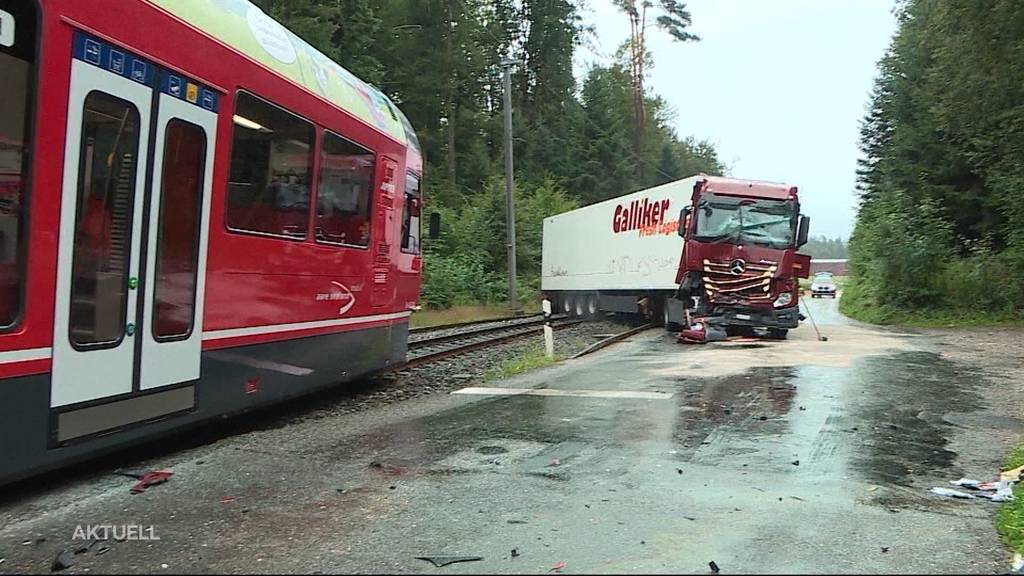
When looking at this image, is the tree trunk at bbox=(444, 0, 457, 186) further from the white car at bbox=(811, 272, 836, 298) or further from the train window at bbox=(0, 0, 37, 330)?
the train window at bbox=(0, 0, 37, 330)

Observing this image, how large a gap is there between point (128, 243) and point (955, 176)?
30363 millimetres

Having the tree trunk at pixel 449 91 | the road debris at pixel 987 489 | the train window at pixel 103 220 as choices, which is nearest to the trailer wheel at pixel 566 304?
the tree trunk at pixel 449 91

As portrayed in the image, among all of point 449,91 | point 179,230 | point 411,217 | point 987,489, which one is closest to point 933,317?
point 411,217

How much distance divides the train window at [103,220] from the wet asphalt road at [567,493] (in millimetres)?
1133

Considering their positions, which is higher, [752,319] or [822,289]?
[822,289]

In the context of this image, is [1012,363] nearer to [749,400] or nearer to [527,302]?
[749,400]

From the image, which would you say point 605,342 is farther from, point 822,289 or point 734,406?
point 822,289

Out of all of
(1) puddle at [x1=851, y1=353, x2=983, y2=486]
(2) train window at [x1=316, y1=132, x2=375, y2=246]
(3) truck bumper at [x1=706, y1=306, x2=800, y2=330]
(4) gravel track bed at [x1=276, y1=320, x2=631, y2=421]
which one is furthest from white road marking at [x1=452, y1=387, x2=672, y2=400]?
(3) truck bumper at [x1=706, y1=306, x2=800, y2=330]

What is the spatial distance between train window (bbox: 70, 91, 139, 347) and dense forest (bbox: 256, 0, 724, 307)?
23096 mm

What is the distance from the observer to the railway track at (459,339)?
549 inches

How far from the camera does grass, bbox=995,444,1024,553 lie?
4.37 m

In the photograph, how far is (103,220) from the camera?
5.14 metres

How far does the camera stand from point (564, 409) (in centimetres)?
851

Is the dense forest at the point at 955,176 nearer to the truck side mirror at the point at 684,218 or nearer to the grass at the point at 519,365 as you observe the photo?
the truck side mirror at the point at 684,218
